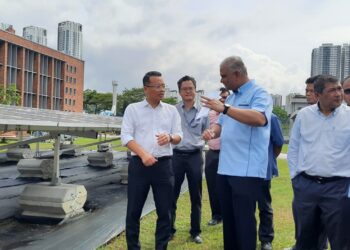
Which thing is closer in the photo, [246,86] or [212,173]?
[246,86]

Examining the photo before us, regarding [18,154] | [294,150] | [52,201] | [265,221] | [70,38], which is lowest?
[18,154]

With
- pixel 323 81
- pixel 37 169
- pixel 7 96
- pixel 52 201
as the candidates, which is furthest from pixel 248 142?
pixel 7 96

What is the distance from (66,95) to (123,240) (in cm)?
6770

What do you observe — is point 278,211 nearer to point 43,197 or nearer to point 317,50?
point 43,197

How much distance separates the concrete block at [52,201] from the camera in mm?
7117

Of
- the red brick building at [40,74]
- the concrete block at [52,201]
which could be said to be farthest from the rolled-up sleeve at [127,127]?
the red brick building at [40,74]

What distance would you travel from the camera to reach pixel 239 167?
3508mm

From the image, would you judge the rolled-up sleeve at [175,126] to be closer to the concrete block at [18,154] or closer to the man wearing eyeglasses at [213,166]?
the man wearing eyeglasses at [213,166]

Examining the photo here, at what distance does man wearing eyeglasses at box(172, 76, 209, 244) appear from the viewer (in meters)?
5.30

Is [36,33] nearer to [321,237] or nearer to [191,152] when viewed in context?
[191,152]

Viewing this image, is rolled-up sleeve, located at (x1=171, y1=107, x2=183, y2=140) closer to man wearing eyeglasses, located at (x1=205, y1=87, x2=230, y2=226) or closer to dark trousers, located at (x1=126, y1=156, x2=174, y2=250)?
dark trousers, located at (x1=126, y1=156, x2=174, y2=250)

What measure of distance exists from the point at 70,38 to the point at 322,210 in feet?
387

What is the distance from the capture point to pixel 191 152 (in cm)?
532

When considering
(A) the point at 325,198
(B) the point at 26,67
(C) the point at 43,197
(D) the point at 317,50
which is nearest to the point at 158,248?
(A) the point at 325,198
